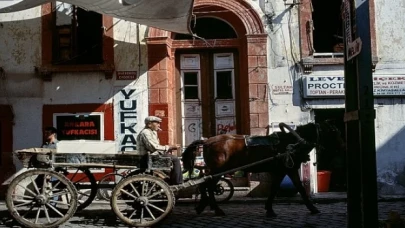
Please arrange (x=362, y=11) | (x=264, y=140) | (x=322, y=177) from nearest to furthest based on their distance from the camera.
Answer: (x=362, y=11), (x=264, y=140), (x=322, y=177)

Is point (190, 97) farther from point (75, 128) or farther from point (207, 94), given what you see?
point (75, 128)

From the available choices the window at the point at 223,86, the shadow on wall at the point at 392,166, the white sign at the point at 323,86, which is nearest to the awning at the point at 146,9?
the window at the point at 223,86

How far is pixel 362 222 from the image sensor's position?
13.7 ft

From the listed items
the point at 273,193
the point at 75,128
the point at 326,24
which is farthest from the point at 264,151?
the point at 326,24

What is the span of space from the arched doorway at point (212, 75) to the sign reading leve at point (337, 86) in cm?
114

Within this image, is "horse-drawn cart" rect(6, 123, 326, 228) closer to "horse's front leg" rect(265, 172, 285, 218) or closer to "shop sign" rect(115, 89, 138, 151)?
"horse's front leg" rect(265, 172, 285, 218)

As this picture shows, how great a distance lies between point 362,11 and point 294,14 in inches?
378

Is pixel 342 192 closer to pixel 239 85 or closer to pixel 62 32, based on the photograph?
pixel 239 85

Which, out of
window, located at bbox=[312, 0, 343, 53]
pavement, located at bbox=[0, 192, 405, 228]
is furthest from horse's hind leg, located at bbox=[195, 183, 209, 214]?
window, located at bbox=[312, 0, 343, 53]

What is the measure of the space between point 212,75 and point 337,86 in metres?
3.19

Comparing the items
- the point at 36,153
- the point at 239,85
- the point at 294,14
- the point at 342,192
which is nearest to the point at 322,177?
the point at 342,192

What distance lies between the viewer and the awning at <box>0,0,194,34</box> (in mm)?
10914

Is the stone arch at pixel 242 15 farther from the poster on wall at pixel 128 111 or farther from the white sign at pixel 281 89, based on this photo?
the poster on wall at pixel 128 111

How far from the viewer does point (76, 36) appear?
45.2ft
